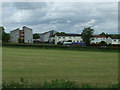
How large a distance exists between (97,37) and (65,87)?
71543 millimetres

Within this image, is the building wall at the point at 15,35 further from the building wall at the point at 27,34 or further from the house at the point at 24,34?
the building wall at the point at 27,34

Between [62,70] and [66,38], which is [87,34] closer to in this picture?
[66,38]

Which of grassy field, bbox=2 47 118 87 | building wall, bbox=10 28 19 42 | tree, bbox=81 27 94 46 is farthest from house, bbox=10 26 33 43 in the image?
grassy field, bbox=2 47 118 87

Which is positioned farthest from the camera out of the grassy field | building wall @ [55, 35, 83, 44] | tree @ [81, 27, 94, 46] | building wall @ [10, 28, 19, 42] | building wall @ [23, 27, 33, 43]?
building wall @ [10, 28, 19, 42]

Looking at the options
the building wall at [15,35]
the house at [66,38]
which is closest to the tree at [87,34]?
the house at [66,38]

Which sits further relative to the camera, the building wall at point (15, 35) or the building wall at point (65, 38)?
the building wall at point (15, 35)

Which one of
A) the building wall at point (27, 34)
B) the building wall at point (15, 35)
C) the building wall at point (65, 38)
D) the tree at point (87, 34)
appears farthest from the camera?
the building wall at point (15, 35)

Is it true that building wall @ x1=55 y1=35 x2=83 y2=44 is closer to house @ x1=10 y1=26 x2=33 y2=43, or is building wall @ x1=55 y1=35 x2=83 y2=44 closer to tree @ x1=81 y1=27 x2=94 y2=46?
tree @ x1=81 y1=27 x2=94 y2=46

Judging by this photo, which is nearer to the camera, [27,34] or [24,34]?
[24,34]

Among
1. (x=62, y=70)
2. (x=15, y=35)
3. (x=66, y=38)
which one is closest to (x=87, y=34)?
(x=66, y=38)

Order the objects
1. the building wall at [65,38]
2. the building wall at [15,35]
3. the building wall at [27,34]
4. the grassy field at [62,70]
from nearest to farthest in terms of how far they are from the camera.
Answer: the grassy field at [62,70]
the building wall at [65,38]
the building wall at [27,34]
the building wall at [15,35]

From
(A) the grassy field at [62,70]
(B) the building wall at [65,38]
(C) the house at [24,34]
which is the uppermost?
(C) the house at [24,34]

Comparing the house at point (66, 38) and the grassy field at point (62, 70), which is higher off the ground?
the house at point (66, 38)

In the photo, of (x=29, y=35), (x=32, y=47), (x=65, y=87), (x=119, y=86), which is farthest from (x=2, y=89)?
(x=29, y=35)
